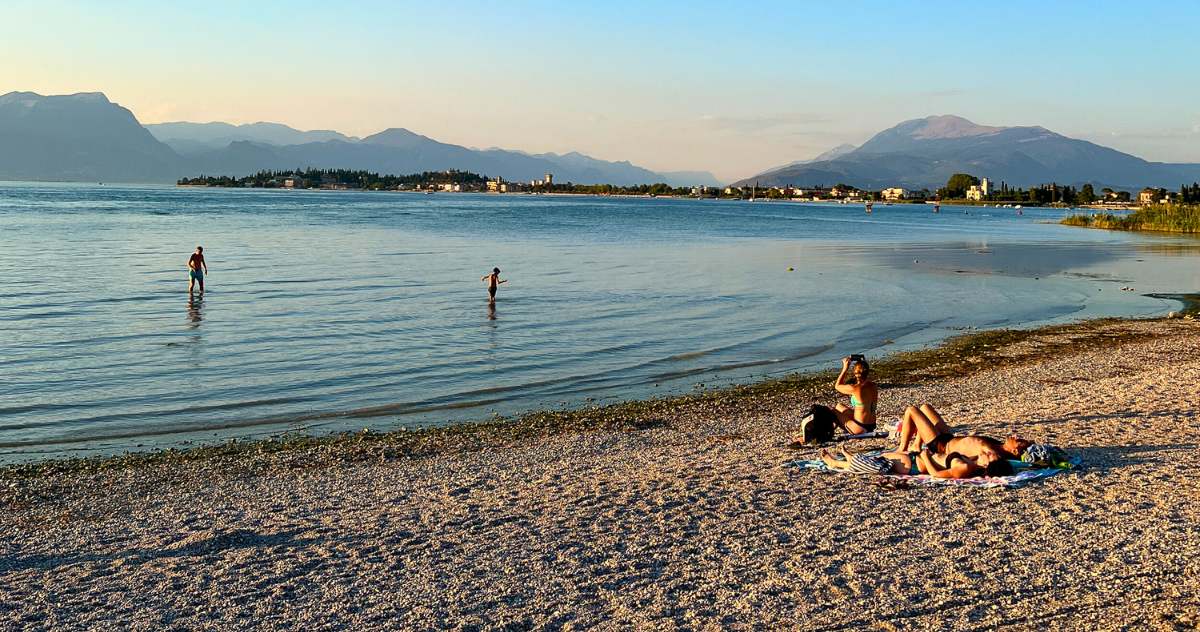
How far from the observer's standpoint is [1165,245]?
61.7m

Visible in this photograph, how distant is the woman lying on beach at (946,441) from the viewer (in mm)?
9883

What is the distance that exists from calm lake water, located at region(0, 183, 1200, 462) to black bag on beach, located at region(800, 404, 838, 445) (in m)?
4.58

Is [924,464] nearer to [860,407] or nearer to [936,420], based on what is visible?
[936,420]

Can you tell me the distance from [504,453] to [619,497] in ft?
8.71

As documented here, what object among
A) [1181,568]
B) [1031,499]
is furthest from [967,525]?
[1181,568]

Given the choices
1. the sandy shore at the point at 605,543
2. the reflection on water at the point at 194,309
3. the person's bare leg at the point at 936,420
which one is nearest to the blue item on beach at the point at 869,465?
the sandy shore at the point at 605,543

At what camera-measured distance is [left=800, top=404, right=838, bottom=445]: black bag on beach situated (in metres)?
11.5

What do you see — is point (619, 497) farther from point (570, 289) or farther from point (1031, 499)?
point (570, 289)

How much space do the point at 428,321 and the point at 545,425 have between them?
11028mm

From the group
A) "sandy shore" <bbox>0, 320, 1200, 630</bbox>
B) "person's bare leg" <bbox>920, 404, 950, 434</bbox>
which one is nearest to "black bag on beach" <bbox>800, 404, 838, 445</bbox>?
"sandy shore" <bbox>0, 320, 1200, 630</bbox>

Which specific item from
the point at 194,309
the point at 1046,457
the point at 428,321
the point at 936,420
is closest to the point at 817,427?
the point at 936,420

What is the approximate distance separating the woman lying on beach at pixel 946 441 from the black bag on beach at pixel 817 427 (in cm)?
114

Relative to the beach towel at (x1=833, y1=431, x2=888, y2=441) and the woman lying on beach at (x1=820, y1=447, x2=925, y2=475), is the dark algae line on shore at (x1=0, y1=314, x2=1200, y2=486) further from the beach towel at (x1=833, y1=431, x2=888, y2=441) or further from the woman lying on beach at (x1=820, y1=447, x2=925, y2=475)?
the woman lying on beach at (x1=820, y1=447, x2=925, y2=475)

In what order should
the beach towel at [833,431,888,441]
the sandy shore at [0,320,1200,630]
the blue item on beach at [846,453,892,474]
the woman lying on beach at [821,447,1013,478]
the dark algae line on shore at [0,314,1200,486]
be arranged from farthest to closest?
1. the beach towel at [833,431,888,441]
2. the dark algae line on shore at [0,314,1200,486]
3. the blue item on beach at [846,453,892,474]
4. the woman lying on beach at [821,447,1013,478]
5. the sandy shore at [0,320,1200,630]
